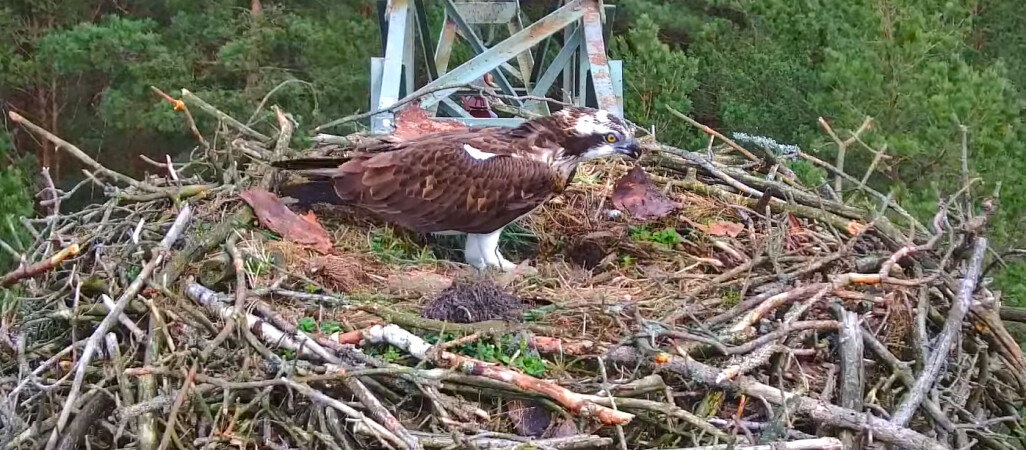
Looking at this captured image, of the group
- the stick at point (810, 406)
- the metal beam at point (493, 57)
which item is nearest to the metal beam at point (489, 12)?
the metal beam at point (493, 57)

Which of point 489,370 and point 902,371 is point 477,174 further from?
point 902,371

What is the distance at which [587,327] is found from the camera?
2.95 meters

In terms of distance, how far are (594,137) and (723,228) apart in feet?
1.96

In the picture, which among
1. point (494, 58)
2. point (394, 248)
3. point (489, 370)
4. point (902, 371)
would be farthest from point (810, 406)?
point (494, 58)

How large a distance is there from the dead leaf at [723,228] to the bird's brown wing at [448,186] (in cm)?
56

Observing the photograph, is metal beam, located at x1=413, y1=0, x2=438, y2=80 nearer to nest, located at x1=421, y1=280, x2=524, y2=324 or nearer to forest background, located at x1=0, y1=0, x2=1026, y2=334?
forest background, located at x1=0, y1=0, x2=1026, y2=334

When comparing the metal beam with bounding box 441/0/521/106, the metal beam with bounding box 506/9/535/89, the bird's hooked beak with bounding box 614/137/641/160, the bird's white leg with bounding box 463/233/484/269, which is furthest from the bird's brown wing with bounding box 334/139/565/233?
the metal beam with bounding box 506/9/535/89

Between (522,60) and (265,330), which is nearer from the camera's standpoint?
(265,330)

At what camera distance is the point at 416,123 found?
14.7 ft

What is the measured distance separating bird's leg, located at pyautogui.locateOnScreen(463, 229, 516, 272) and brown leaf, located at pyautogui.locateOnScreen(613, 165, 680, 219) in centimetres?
51

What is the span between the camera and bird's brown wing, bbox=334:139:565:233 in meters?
3.52

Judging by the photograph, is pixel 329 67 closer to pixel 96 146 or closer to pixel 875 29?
pixel 96 146

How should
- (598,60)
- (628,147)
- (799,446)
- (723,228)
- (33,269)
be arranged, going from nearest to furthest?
1. (799,446)
2. (33,269)
3. (628,147)
4. (723,228)
5. (598,60)

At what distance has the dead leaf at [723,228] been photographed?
363 cm
